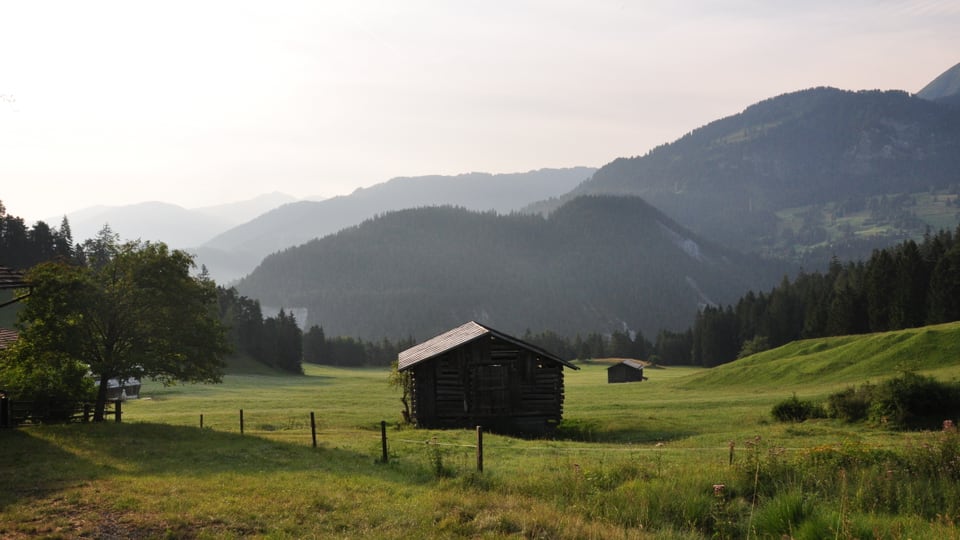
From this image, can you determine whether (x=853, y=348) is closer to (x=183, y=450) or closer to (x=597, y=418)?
(x=597, y=418)

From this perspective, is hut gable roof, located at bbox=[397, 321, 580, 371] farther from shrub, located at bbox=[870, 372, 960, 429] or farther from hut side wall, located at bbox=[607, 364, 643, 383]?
hut side wall, located at bbox=[607, 364, 643, 383]

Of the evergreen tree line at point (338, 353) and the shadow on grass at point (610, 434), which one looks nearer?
the shadow on grass at point (610, 434)

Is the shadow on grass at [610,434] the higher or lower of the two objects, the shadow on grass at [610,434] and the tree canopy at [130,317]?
the lower

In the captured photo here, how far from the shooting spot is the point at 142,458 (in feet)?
69.3

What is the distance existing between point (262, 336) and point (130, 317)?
100m

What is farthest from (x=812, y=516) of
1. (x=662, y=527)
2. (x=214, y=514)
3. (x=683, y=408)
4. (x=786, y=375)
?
(x=786, y=375)

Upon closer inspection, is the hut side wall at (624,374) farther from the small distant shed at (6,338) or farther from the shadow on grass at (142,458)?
the small distant shed at (6,338)

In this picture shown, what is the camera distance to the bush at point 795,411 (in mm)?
34031

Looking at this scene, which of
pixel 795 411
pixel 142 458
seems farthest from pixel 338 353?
pixel 142 458

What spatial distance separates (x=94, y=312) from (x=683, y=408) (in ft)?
119

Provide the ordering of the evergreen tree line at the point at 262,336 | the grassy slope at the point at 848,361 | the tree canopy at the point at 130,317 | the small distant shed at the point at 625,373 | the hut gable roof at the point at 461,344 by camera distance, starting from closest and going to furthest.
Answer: the tree canopy at the point at 130,317 < the hut gable roof at the point at 461,344 < the grassy slope at the point at 848,361 < the small distant shed at the point at 625,373 < the evergreen tree line at the point at 262,336

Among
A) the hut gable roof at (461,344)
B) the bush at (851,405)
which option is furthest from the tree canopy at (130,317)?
the bush at (851,405)

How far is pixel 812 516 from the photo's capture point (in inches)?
405

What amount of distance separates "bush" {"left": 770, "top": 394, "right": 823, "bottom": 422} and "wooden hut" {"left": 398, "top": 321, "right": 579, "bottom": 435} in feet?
38.9
